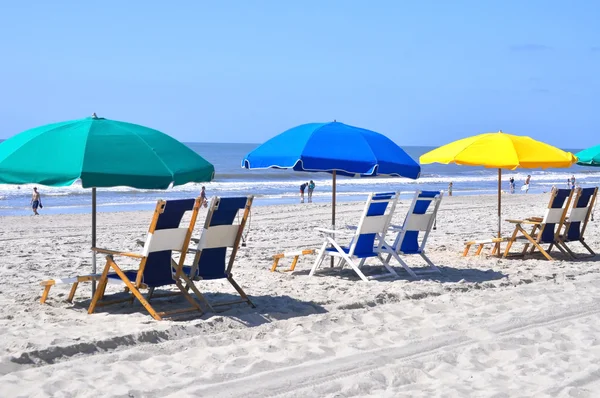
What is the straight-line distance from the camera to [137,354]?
479cm

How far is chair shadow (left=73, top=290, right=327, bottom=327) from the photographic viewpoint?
5965 millimetres

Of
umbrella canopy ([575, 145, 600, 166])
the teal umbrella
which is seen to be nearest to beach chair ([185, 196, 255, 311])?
the teal umbrella

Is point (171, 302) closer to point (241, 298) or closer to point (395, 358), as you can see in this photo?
point (241, 298)

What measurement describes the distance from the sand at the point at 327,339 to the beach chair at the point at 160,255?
0.19 metres

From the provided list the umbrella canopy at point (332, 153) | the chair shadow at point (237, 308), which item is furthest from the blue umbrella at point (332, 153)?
the chair shadow at point (237, 308)

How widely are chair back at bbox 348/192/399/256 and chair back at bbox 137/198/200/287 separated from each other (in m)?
2.26

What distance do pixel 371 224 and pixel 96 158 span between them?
10.4ft

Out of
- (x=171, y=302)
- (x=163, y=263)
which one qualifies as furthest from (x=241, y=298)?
(x=163, y=263)

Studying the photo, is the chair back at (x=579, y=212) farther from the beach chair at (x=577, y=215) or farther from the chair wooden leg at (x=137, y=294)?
the chair wooden leg at (x=137, y=294)

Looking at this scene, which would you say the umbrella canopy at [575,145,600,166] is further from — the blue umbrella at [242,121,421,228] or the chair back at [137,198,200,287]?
the chair back at [137,198,200,287]

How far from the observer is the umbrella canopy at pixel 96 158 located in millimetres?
5336

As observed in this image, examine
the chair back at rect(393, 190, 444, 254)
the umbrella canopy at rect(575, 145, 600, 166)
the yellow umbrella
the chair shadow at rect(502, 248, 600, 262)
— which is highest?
the yellow umbrella

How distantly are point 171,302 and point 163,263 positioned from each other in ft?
Result: 2.38

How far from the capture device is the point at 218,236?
614cm
